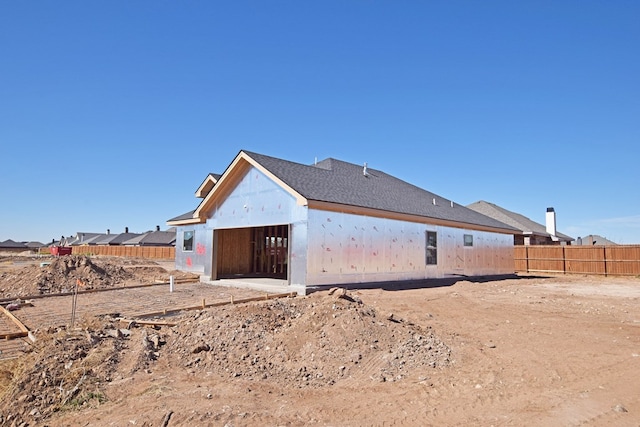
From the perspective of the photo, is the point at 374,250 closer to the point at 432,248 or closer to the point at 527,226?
the point at 432,248

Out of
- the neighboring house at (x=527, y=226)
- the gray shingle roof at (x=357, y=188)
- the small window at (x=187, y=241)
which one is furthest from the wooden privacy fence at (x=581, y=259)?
the small window at (x=187, y=241)

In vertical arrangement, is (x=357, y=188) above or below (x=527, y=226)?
above

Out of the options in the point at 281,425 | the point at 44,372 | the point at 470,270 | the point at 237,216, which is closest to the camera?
the point at 281,425

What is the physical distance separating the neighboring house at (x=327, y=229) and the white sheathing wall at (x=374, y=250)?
4 cm

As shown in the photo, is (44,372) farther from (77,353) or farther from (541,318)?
(541,318)

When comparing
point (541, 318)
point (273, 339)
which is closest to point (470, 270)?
point (541, 318)

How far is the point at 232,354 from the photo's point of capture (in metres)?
6.75

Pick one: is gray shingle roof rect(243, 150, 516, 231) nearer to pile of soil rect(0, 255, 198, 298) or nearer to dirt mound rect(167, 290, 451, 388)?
dirt mound rect(167, 290, 451, 388)

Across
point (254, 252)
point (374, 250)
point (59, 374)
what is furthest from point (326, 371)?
point (254, 252)

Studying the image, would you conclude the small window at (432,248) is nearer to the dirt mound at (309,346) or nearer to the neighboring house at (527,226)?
the dirt mound at (309,346)

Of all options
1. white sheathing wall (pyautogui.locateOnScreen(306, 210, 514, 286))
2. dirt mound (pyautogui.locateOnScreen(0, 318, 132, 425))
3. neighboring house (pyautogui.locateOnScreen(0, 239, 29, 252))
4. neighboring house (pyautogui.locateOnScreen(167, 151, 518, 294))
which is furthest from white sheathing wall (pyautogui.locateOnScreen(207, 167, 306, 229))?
neighboring house (pyautogui.locateOnScreen(0, 239, 29, 252))

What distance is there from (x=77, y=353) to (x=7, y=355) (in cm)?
181

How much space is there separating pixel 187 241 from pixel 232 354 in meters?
18.5

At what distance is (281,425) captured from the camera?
421cm
